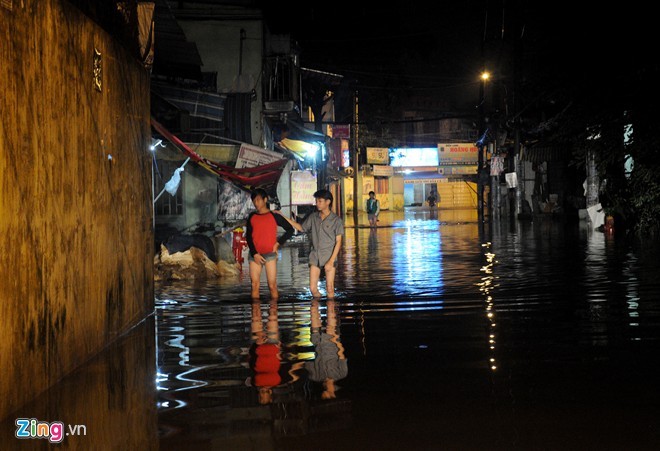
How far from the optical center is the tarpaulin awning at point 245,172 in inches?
781

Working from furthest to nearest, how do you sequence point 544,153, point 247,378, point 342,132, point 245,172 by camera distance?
point 342,132, point 544,153, point 245,172, point 247,378

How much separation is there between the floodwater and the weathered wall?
333 mm

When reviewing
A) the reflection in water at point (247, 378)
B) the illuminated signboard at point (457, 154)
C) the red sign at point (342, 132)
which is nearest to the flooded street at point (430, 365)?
the reflection in water at point (247, 378)

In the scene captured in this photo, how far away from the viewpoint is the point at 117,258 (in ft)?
28.3

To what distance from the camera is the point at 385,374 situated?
6617 mm

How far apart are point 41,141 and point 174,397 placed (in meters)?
2.19

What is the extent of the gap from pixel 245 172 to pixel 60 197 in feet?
50.3

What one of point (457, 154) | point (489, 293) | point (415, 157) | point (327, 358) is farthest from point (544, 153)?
point (415, 157)

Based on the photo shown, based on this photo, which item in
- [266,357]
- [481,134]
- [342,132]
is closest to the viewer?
[266,357]

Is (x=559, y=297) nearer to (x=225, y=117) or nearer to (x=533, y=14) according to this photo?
(x=225, y=117)

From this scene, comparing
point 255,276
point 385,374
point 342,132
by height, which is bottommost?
point 385,374

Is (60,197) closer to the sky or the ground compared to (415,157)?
closer to the ground

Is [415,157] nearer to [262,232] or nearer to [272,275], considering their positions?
[272,275]

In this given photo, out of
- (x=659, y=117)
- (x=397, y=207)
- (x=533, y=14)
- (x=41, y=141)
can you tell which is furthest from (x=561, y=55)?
(x=397, y=207)
